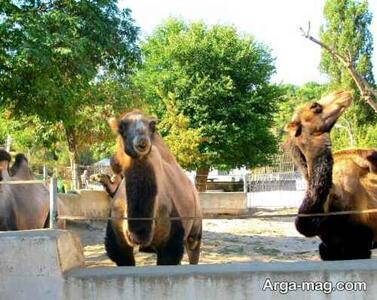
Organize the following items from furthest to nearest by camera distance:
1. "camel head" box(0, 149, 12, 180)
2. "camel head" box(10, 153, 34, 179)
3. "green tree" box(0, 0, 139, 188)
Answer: "green tree" box(0, 0, 139, 188) < "camel head" box(10, 153, 34, 179) < "camel head" box(0, 149, 12, 180)

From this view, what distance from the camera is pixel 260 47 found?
1282 inches

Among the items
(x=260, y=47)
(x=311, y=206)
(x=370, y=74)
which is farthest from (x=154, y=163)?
(x=370, y=74)

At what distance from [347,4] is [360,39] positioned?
2.33 meters

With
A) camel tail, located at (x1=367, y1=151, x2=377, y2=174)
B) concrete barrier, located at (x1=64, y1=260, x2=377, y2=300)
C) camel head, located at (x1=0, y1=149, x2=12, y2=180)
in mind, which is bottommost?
concrete barrier, located at (x1=64, y1=260, x2=377, y2=300)

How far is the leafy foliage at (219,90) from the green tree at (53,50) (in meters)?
16.6

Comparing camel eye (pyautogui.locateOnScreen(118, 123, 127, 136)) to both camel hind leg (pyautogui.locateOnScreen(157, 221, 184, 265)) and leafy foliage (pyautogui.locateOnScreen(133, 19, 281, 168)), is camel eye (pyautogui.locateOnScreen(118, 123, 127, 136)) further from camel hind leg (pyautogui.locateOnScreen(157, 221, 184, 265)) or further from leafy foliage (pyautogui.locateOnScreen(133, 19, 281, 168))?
leafy foliage (pyautogui.locateOnScreen(133, 19, 281, 168))

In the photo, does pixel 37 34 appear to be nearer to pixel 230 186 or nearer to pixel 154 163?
pixel 154 163

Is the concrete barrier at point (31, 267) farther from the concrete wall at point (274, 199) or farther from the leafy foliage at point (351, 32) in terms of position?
the leafy foliage at point (351, 32)

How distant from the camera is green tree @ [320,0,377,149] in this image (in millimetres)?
35906

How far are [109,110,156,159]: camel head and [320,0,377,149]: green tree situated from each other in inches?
1253

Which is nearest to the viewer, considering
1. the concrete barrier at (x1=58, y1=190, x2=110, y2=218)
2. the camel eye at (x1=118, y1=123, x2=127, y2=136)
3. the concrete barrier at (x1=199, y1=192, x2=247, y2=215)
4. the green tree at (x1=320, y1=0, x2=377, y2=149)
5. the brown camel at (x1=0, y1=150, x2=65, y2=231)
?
the camel eye at (x1=118, y1=123, x2=127, y2=136)

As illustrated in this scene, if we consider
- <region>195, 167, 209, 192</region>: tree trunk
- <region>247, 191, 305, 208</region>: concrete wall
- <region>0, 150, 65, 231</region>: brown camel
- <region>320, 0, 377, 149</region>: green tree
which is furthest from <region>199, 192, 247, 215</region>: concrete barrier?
<region>320, 0, 377, 149</region>: green tree

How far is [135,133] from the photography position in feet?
15.9

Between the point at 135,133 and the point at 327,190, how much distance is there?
155 centimetres
